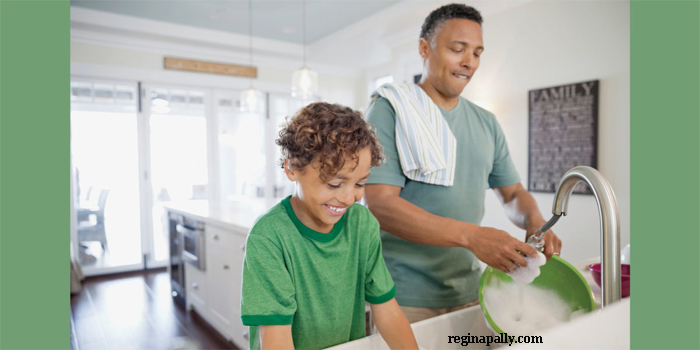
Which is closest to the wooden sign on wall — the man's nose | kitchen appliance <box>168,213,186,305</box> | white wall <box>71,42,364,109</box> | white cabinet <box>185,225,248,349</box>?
white wall <box>71,42,364,109</box>

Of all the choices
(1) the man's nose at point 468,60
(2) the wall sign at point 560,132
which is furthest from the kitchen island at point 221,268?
(2) the wall sign at point 560,132

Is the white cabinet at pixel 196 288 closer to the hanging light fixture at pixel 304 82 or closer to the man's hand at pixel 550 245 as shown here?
the hanging light fixture at pixel 304 82

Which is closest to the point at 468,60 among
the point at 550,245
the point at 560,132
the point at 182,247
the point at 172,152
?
the point at 550,245

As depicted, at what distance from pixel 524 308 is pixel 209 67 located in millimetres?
4898

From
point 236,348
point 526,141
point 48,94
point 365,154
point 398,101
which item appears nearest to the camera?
point 48,94

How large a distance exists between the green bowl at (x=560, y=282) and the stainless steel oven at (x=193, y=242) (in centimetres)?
240

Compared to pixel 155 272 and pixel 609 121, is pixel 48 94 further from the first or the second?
pixel 155 272

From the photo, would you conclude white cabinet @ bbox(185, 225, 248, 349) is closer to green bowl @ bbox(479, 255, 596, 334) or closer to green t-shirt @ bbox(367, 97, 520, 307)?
green t-shirt @ bbox(367, 97, 520, 307)

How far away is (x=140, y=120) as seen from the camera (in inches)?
189

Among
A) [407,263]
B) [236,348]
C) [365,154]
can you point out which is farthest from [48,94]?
[236,348]

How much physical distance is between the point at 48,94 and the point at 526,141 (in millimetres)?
3537

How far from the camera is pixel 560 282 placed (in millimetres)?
979

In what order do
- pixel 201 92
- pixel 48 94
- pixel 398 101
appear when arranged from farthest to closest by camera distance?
1. pixel 201 92
2. pixel 398 101
3. pixel 48 94

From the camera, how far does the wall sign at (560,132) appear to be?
299cm
